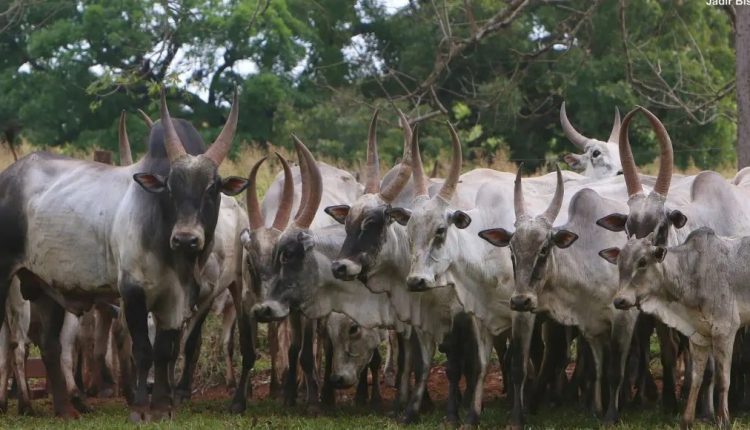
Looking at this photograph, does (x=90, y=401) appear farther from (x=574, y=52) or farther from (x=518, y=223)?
(x=574, y=52)

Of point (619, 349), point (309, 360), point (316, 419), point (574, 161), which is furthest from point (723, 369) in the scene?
point (574, 161)

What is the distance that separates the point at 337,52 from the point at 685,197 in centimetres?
1753

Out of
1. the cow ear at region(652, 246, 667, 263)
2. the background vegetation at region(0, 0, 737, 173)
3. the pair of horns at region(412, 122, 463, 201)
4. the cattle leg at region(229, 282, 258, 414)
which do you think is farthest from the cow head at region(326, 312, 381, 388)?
the background vegetation at region(0, 0, 737, 173)

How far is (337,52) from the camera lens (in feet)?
90.8

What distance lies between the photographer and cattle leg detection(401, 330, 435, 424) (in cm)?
970

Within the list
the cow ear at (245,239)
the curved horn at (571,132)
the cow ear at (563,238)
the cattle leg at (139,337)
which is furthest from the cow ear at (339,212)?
the curved horn at (571,132)

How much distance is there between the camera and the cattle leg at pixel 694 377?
28.3 feet

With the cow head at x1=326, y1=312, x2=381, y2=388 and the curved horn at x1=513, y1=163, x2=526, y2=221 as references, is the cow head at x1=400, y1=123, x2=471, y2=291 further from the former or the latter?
the cow head at x1=326, y1=312, x2=381, y2=388

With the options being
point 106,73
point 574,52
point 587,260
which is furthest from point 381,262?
point 574,52

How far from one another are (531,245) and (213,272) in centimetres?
306

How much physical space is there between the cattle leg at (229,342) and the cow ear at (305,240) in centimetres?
235

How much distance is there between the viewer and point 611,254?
30.7ft

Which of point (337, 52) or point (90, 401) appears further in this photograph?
point (337, 52)

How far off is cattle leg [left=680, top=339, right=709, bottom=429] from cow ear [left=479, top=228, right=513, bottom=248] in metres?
1.47
